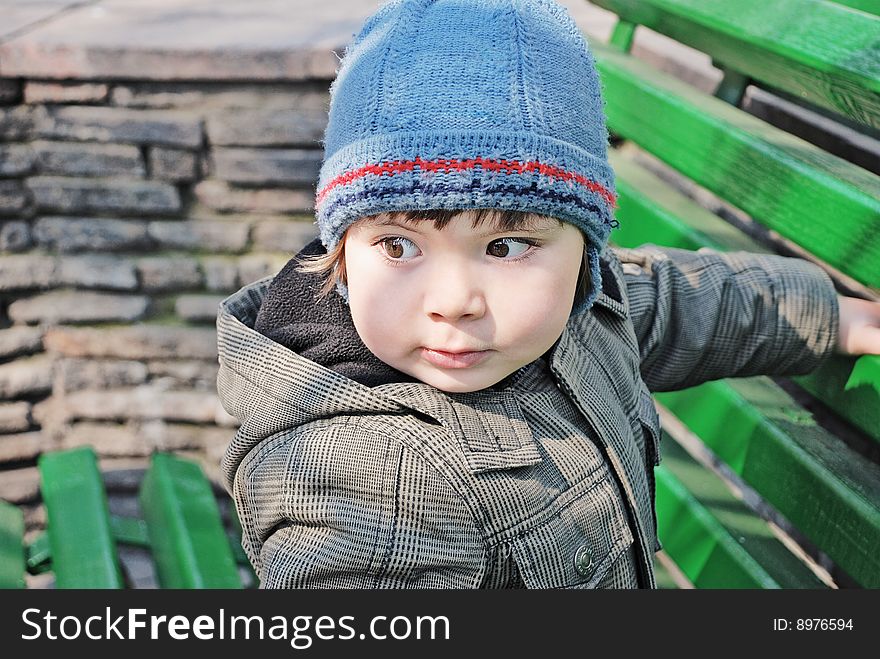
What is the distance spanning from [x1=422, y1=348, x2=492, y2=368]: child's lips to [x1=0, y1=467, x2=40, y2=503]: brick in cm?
254

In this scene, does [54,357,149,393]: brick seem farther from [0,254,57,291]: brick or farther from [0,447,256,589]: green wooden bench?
[0,447,256,589]: green wooden bench

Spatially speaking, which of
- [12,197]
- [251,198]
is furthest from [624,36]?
[12,197]

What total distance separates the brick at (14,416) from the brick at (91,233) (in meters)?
0.57

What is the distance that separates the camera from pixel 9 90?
3.24 metres

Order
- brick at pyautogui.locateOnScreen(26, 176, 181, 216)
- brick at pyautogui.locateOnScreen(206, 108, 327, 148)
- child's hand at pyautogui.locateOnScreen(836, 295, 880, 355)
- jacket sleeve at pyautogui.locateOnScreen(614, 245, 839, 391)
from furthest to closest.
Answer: brick at pyautogui.locateOnScreen(26, 176, 181, 216) → brick at pyautogui.locateOnScreen(206, 108, 327, 148) → jacket sleeve at pyautogui.locateOnScreen(614, 245, 839, 391) → child's hand at pyautogui.locateOnScreen(836, 295, 880, 355)

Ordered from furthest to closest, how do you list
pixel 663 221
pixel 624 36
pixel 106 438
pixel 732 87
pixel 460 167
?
pixel 106 438
pixel 624 36
pixel 732 87
pixel 663 221
pixel 460 167

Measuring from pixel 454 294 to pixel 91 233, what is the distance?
7.37 ft

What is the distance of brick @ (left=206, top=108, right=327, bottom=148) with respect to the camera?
3.23 meters

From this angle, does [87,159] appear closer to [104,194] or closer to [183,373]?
[104,194]

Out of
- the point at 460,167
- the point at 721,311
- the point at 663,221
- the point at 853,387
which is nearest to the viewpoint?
the point at 460,167

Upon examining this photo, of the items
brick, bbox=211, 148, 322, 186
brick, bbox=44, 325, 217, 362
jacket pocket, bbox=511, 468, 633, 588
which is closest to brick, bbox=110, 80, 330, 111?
brick, bbox=211, 148, 322, 186

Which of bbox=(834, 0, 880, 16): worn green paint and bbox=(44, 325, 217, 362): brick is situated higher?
bbox=(834, 0, 880, 16): worn green paint

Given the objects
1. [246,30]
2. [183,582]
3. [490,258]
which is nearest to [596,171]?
[490,258]
